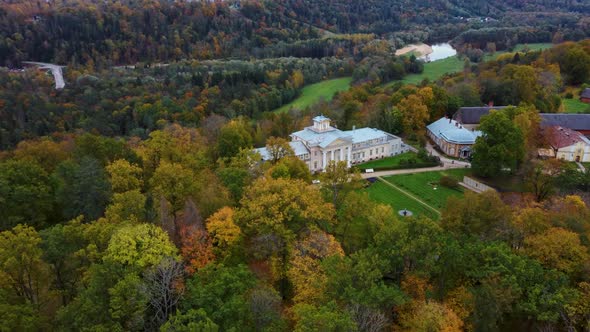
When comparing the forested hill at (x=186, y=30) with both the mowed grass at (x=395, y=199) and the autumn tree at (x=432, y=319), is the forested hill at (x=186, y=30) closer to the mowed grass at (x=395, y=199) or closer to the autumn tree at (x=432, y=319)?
the mowed grass at (x=395, y=199)

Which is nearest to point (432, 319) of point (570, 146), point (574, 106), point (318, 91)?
point (570, 146)

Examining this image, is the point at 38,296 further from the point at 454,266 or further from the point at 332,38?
the point at 332,38

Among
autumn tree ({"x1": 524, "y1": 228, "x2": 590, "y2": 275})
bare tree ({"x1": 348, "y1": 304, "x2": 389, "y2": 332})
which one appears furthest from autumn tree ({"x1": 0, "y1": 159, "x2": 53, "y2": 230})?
autumn tree ({"x1": 524, "y1": 228, "x2": 590, "y2": 275})

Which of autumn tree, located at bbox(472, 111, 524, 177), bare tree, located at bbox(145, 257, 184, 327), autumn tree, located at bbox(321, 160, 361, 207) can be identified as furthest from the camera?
autumn tree, located at bbox(472, 111, 524, 177)

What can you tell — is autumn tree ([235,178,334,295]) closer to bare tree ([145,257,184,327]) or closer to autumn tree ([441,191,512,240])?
bare tree ([145,257,184,327])

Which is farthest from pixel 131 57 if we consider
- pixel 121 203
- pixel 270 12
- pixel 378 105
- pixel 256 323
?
pixel 256 323

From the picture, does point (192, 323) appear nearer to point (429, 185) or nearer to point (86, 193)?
point (86, 193)

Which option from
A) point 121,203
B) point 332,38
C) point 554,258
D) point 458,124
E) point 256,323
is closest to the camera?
point 256,323
